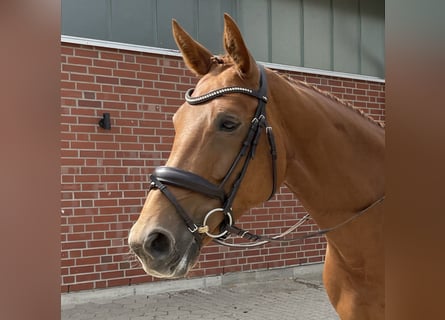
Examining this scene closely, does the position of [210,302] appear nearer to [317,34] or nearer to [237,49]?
[237,49]

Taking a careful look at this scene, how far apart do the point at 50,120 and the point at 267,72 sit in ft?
4.54

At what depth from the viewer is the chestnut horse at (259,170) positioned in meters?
1.86

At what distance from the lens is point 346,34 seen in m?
7.34

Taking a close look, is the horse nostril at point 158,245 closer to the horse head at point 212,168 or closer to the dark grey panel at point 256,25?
the horse head at point 212,168

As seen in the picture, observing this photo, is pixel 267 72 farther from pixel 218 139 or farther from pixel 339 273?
pixel 339 273

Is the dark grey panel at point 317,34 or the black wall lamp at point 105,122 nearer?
the black wall lamp at point 105,122

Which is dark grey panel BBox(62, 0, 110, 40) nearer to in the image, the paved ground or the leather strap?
the paved ground

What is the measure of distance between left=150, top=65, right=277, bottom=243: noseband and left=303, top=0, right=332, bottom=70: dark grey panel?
5107 mm

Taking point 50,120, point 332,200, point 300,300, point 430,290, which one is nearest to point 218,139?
point 332,200

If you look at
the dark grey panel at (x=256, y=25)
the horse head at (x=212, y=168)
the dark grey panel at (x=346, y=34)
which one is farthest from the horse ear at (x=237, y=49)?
the dark grey panel at (x=346, y=34)

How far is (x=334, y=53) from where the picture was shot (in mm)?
7289

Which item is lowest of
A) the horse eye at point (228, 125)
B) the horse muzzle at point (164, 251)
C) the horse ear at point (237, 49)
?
the horse muzzle at point (164, 251)

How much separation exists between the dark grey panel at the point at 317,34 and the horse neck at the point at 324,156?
16.2 ft

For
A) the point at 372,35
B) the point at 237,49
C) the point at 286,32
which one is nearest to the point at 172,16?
the point at 286,32
